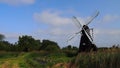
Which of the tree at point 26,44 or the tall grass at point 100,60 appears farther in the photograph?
the tree at point 26,44

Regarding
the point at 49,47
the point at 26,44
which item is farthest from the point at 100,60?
the point at 26,44

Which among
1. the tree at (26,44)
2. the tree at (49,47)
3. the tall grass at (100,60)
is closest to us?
the tall grass at (100,60)

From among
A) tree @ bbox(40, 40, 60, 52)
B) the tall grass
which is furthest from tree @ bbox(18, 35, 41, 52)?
the tall grass

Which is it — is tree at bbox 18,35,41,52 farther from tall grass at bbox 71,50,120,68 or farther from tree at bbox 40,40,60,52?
tall grass at bbox 71,50,120,68

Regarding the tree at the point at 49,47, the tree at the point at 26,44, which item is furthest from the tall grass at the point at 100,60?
the tree at the point at 26,44

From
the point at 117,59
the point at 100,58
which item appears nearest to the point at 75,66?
the point at 100,58

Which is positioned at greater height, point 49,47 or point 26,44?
point 26,44

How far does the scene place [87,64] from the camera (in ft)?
71.0

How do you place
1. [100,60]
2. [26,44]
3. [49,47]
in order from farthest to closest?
[26,44]
[49,47]
[100,60]

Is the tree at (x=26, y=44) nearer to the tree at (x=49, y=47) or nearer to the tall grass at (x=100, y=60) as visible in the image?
the tree at (x=49, y=47)

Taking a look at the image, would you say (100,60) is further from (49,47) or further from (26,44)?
(26,44)

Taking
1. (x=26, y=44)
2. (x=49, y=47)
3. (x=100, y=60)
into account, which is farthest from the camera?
(x=26, y=44)

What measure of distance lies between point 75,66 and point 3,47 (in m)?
81.2

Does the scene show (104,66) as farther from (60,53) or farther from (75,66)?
(60,53)
